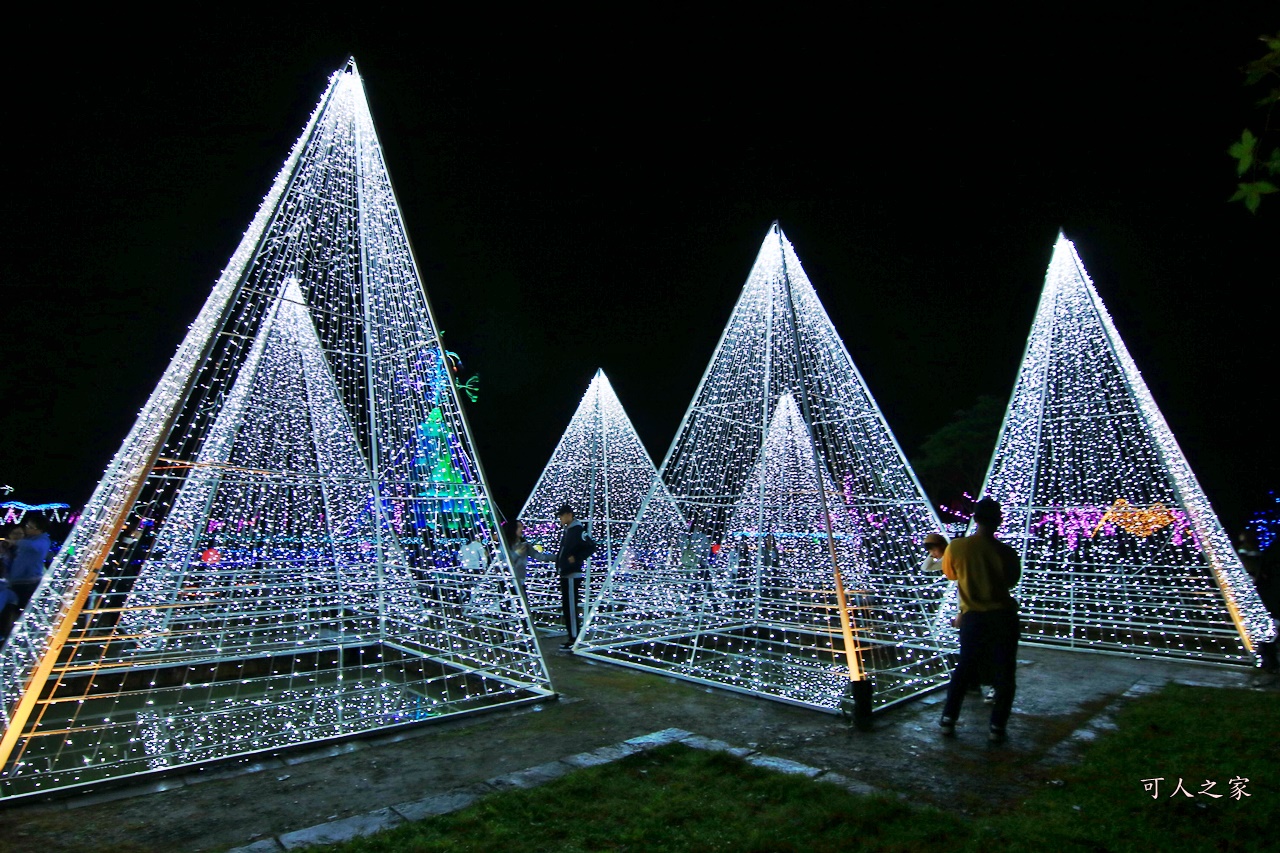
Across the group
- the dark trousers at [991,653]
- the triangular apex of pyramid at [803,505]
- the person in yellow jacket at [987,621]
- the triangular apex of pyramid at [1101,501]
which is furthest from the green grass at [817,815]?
the triangular apex of pyramid at [1101,501]

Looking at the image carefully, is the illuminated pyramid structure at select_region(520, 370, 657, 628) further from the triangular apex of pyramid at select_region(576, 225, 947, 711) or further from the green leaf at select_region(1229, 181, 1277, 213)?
the green leaf at select_region(1229, 181, 1277, 213)

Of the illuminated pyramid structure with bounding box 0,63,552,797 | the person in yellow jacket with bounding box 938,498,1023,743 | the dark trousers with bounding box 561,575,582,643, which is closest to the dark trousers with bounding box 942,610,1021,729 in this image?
the person in yellow jacket with bounding box 938,498,1023,743

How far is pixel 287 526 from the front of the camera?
9438 millimetres

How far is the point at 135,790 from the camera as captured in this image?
4148mm

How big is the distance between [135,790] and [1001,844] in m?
4.37

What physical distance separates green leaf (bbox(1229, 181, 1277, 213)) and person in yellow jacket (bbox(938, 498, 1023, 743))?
3369 millimetres

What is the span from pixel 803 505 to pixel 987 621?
458 centimetres

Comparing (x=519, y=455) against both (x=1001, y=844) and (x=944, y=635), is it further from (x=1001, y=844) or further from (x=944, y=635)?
(x=1001, y=844)

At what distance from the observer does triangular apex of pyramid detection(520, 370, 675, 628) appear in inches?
517

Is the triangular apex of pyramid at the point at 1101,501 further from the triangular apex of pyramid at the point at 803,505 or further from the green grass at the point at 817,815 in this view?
the green grass at the point at 817,815

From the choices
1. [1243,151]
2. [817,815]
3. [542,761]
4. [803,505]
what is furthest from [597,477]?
[1243,151]

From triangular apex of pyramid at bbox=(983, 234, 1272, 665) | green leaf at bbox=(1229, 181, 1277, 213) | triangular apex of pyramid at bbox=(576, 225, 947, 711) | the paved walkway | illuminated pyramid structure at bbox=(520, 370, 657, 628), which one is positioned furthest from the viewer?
illuminated pyramid structure at bbox=(520, 370, 657, 628)

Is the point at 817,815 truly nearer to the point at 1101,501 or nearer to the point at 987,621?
the point at 987,621

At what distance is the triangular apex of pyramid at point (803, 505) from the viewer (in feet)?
23.5
